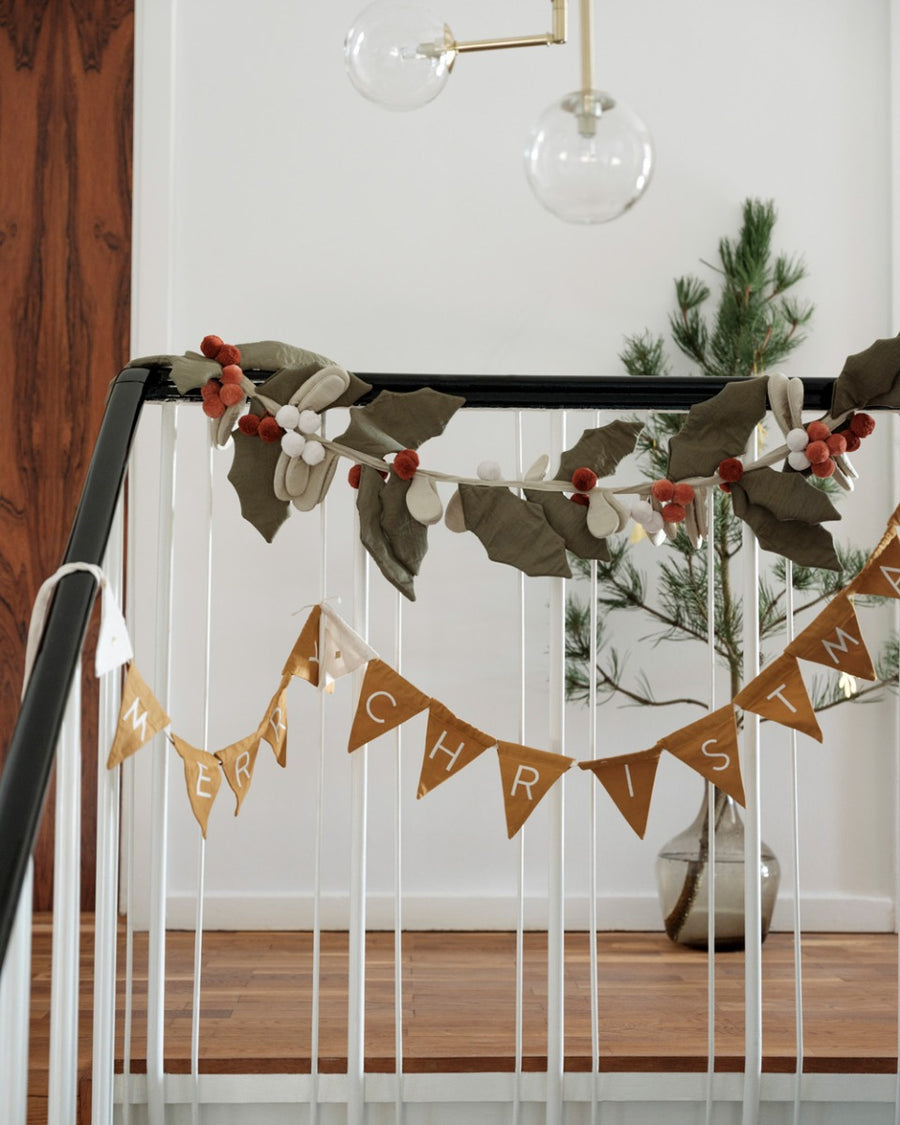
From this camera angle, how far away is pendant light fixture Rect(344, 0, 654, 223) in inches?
41.7

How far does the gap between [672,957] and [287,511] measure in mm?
1476

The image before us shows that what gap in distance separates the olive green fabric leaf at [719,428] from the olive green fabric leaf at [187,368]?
577mm

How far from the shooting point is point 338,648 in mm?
1451

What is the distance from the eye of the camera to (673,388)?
4.73 feet

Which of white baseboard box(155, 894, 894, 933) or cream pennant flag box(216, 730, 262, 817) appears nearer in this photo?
cream pennant flag box(216, 730, 262, 817)

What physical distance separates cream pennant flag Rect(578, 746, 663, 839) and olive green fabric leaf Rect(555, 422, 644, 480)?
0.36m

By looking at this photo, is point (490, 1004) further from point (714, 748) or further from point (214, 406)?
point (214, 406)

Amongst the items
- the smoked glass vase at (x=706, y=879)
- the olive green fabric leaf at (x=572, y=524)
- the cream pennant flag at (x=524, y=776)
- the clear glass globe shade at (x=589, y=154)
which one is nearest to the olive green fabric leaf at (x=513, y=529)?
the olive green fabric leaf at (x=572, y=524)

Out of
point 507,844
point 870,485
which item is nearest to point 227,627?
point 507,844

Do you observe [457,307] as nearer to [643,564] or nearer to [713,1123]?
[643,564]

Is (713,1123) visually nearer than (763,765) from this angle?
Yes

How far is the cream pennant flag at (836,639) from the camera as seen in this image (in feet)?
4.47

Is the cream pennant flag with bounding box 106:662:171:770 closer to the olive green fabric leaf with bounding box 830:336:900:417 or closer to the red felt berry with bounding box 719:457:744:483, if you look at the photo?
the red felt berry with bounding box 719:457:744:483

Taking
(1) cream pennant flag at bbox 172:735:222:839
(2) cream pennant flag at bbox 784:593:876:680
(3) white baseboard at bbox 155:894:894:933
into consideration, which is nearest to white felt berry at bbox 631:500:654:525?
(2) cream pennant flag at bbox 784:593:876:680
